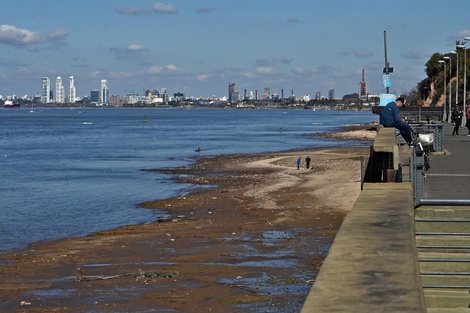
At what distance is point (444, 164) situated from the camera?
22906 millimetres

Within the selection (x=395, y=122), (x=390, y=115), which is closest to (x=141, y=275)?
(x=395, y=122)

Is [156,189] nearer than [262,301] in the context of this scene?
No

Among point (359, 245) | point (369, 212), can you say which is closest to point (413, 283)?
point (359, 245)

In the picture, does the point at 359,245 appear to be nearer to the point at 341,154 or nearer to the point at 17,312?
the point at 17,312

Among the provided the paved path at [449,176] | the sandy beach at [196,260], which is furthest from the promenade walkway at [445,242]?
the sandy beach at [196,260]

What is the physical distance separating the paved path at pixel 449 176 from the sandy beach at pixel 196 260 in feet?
10.1

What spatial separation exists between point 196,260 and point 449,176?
612 centimetres

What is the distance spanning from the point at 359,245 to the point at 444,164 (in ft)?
58.0

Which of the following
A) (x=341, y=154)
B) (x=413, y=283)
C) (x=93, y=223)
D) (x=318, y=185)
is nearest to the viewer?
(x=413, y=283)

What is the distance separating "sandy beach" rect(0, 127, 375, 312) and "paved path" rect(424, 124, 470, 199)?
3.06 meters

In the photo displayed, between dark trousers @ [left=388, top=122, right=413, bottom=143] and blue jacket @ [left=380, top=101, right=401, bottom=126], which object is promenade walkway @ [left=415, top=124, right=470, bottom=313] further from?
blue jacket @ [left=380, top=101, right=401, bottom=126]

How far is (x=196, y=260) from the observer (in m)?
20.5

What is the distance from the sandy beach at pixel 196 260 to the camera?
53.3ft

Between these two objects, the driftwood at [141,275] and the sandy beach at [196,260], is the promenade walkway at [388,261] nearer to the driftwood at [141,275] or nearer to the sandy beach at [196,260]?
the sandy beach at [196,260]
